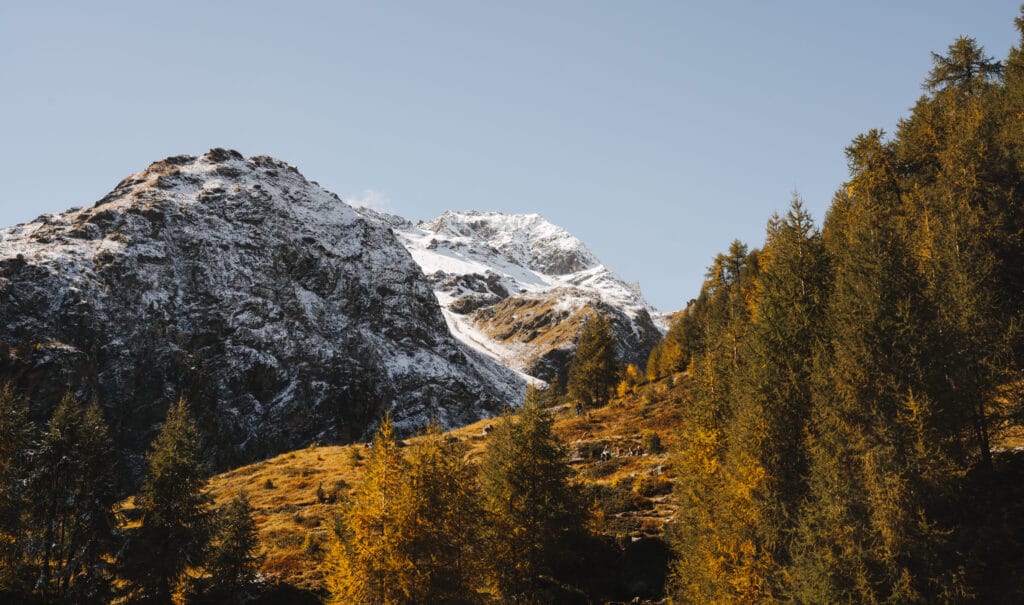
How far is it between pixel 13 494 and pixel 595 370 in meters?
57.7

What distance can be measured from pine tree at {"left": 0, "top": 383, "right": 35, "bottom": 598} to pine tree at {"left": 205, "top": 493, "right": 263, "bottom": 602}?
8394 millimetres

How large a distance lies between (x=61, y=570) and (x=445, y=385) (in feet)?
396

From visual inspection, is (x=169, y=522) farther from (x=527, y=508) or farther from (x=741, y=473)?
(x=741, y=473)

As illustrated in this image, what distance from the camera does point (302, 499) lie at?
52750 mm

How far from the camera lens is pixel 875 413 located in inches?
669

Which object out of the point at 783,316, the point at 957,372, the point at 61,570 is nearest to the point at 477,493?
the point at 783,316

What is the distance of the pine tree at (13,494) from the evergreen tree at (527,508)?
22777 millimetres

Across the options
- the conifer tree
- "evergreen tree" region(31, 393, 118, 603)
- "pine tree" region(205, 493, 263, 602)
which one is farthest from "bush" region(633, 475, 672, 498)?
"evergreen tree" region(31, 393, 118, 603)

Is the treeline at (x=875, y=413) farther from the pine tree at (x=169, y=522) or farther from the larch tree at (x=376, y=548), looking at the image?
the pine tree at (x=169, y=522)

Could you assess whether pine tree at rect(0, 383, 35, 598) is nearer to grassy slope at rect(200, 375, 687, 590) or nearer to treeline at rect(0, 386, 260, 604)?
treeline at rect(0, 386, 260, 604)

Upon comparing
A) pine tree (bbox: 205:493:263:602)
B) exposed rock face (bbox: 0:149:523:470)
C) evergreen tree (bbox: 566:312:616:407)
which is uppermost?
exposed rock face (bbox: 0:149:523:470)

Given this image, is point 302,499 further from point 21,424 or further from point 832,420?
point 832,420

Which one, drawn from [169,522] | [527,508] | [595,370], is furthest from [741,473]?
[595,370]

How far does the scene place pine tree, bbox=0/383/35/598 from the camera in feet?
92.4
